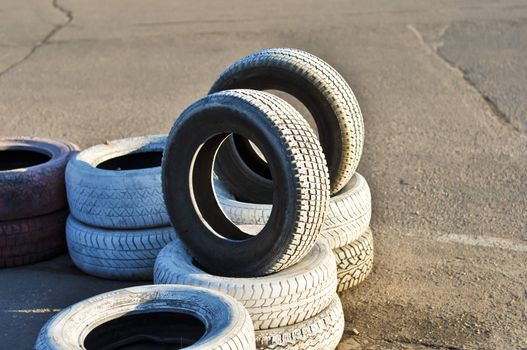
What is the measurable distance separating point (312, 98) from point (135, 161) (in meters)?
1.55

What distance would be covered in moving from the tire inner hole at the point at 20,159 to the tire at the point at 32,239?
702 millimetres

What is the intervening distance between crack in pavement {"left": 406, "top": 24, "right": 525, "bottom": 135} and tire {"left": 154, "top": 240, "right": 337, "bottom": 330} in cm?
444

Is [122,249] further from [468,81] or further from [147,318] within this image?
[468,81]

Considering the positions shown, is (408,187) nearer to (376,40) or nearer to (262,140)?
(262,140)

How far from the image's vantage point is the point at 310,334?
466cm

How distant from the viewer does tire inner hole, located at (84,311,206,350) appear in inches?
173

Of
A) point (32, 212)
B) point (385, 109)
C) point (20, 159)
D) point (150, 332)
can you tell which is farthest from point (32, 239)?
point (385, 109)

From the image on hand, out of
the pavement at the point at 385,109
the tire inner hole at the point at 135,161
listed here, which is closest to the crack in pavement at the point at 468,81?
the pavement at the point at 385,109

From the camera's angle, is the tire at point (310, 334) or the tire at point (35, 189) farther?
the tire at point (35, 189)

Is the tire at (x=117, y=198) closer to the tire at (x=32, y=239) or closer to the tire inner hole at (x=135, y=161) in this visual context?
the tire at (x=32, y=239)

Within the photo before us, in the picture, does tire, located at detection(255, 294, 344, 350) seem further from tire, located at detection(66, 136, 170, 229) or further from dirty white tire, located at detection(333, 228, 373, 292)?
tire, located at detection(66, 136, 170, 229)

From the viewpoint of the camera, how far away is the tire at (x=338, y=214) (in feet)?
17.7

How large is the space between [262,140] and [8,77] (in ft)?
23.3

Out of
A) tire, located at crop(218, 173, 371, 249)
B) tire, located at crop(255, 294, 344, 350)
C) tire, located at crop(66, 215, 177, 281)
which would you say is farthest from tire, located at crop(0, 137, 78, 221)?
tire, located at crop(255, 294, 344, 350)
